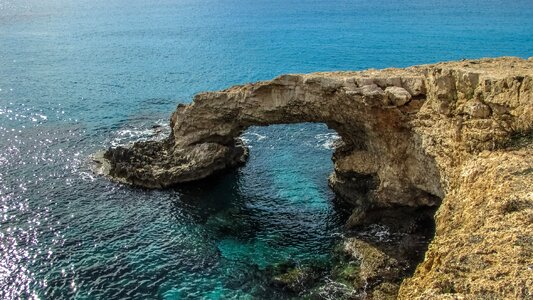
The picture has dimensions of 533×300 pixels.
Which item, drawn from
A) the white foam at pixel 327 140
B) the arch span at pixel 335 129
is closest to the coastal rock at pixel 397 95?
the arch span at pixel 335 129

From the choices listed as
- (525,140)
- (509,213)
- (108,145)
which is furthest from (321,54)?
(509,213)

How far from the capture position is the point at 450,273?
44.9ft

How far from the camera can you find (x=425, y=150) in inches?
1038

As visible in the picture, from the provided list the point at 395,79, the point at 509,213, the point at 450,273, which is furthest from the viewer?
the point at 395,79

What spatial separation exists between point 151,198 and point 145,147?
24.7 ft

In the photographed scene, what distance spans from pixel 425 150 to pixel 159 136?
1255 inches

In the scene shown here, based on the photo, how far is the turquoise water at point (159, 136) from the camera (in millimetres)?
29797

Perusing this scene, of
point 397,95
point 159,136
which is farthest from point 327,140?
point 397,95

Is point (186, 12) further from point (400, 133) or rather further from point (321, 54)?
point (400, 133)

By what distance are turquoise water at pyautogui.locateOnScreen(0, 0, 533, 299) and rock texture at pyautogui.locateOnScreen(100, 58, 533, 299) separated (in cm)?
340

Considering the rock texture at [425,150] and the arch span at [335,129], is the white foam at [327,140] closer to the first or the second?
the arch span at [335,129]

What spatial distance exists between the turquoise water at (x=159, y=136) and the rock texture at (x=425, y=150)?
3401 mm

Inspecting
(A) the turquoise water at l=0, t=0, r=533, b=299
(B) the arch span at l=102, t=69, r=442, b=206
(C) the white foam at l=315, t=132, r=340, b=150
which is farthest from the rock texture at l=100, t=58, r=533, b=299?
(C) the white foam at l=315, t=132, r=340, b=150

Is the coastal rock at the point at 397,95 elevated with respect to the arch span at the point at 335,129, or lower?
elevated
